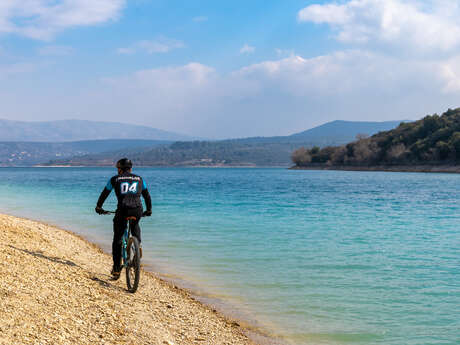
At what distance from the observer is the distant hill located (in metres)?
116

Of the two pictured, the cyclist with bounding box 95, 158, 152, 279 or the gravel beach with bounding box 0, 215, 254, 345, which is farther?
the cyclist with bounding box 95, 158, 152, 279

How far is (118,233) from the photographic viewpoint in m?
7.98

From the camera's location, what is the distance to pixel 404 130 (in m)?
144

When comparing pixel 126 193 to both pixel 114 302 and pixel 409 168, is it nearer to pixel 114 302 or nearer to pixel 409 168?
pixel 114 302

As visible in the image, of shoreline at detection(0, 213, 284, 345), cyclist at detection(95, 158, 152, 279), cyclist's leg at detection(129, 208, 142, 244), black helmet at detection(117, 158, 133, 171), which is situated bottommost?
shoreline at detection(0, 213, 284, 345)

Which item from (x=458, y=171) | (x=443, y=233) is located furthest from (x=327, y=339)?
(x=458, y=171)

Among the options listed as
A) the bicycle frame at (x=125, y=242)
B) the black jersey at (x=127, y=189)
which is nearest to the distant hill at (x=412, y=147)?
the bicycle frame at (x=125, y=242)

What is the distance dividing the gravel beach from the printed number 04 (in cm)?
167

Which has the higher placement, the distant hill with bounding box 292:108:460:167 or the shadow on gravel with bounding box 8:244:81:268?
the distant hill with bounding box 292:108:460:167

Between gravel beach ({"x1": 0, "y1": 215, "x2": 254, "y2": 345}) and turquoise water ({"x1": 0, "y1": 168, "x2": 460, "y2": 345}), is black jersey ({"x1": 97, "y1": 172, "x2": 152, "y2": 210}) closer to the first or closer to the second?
gravel beach ({"x1": 0, "y1": 215, "x2": 254, "y2": 345})

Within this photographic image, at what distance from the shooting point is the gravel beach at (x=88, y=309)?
5.29 meters

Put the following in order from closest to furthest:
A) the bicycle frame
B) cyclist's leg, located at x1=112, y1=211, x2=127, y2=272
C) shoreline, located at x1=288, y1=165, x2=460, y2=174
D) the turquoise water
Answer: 1. the turquoise water
2. cyclist's leg, located at x1=112, y1=211, x2=127, y2=272
3. the bicycle frame
4. shoreline, located at x1=288, y1=165, x2=460, y2=174

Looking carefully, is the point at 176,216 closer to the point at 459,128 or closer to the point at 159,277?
the point at 159,277

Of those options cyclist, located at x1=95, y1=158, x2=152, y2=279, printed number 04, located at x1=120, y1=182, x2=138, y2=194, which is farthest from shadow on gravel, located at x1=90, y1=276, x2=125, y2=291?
printed number 04, located at x1=120, y1=182, x2=138, y2=194
